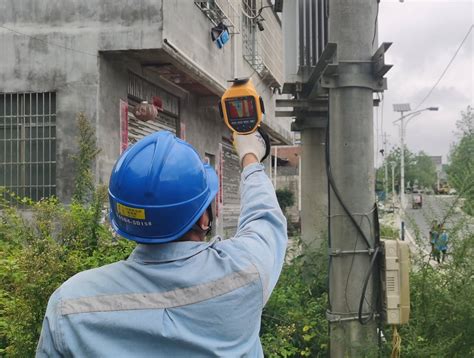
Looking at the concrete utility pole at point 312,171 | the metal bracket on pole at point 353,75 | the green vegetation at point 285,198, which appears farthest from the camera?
the green vegetation at point 285,198

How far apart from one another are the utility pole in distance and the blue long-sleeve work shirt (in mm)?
2374


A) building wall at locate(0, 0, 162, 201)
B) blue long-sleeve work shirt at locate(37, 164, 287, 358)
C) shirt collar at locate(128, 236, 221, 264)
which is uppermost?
building wall at locate(0, 0, 162, 201)

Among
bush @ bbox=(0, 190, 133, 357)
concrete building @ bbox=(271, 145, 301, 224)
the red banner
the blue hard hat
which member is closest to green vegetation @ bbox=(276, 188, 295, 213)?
concrete building @ bbox=(271, 145, 301, 224)

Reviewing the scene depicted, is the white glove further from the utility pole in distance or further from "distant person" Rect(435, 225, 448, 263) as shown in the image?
"distant person" Rect(435, 225, 448, 263)

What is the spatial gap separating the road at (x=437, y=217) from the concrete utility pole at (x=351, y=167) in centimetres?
45

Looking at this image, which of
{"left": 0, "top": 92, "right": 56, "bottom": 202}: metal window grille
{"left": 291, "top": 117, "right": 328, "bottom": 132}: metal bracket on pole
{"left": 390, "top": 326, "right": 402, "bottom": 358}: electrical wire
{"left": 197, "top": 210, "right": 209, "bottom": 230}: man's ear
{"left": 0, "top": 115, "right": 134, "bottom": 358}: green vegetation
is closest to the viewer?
{"left": 197, "top": 210, "right": 209, "bottom": 230}: man's ear

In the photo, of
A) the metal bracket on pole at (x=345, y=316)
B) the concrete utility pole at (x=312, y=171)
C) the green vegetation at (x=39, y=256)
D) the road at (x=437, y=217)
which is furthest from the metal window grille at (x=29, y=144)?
the road at (x=437, y=217)

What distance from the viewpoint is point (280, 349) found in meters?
3.71

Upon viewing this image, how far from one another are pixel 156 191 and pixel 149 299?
28cm

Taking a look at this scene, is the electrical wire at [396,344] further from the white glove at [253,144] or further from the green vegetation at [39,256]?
the white glove at [253,144]

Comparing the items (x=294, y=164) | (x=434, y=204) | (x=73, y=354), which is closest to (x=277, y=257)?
(x=73, y=354)

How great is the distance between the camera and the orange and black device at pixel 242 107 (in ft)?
5.87

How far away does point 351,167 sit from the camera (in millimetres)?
3729

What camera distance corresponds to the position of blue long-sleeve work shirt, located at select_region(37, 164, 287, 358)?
1256 mm
